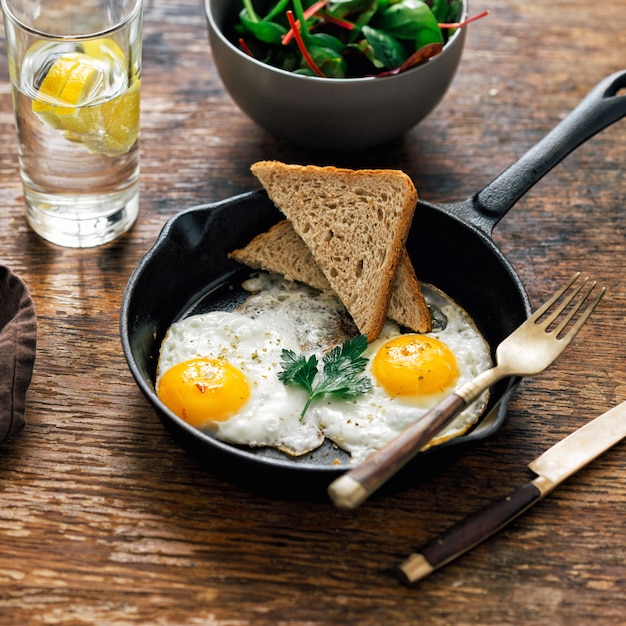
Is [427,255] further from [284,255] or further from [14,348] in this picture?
[14,348]

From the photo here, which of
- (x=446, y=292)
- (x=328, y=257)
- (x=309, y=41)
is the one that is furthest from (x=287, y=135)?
(x=446, y=292)

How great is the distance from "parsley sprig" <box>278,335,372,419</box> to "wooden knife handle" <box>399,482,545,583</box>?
1.16 ft

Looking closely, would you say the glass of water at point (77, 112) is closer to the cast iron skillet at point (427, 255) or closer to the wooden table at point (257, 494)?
the wooden table at point (257, 494)

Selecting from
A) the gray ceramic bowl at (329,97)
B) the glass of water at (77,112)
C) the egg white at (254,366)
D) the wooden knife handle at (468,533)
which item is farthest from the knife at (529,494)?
the glass of water at (77,112)

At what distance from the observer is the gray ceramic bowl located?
7.36ft

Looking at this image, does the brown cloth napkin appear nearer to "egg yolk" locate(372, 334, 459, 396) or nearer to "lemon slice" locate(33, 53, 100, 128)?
"lemon slice" locate(33, 53, 100, 128)

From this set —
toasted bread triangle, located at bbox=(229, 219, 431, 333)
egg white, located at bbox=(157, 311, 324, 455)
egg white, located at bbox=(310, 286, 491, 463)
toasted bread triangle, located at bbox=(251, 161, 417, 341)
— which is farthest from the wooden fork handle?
toasted bread triangle, located at bbox=(229, 219, 431, 333)

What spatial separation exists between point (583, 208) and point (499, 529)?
1117 mm

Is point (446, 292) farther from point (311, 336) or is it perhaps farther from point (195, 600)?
point (195, 600)

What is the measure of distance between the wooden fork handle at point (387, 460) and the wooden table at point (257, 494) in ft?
0.89

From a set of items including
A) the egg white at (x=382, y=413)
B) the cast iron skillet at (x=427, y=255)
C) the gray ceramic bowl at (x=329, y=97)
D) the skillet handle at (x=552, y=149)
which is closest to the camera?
the egg white at (x=382, y=413)

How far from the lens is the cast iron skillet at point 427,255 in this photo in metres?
1.96

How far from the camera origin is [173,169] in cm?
251

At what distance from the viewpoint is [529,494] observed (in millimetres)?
1726
